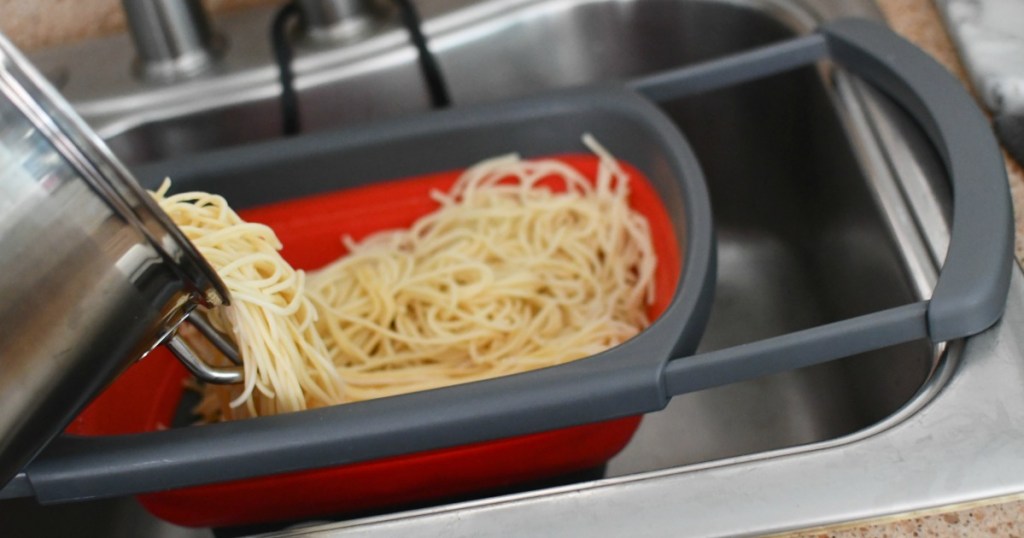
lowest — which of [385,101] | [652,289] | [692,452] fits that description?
[692,452]

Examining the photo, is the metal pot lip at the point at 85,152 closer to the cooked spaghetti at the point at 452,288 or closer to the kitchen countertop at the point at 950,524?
the cooked spaghetti at the point at 452,288

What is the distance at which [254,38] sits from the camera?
1.25 m

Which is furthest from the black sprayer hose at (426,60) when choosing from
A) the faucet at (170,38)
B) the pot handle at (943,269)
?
the pot handle at (943,269)

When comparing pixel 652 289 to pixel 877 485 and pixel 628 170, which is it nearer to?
pixel 628 170

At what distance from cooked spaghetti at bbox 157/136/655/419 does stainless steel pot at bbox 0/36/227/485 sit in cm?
17

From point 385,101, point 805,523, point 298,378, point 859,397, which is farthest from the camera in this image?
point 385,101

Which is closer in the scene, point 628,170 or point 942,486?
point 942,486

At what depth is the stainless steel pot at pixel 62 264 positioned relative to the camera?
1.83 feet

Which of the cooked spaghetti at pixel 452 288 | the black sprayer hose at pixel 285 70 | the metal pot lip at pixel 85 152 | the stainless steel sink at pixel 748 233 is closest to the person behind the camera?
the metal pot lip at pixel 85 152

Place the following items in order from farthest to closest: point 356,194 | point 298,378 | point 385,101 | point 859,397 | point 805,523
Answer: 1. point 385,101
2. point 356,194
3. point 859,397
4. point 298,378
5. point 805,523

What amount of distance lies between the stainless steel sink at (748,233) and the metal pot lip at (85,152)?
0.23 m

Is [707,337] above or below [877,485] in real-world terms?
below

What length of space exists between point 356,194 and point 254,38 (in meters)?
0.34

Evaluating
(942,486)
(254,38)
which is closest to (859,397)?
(942,486)
